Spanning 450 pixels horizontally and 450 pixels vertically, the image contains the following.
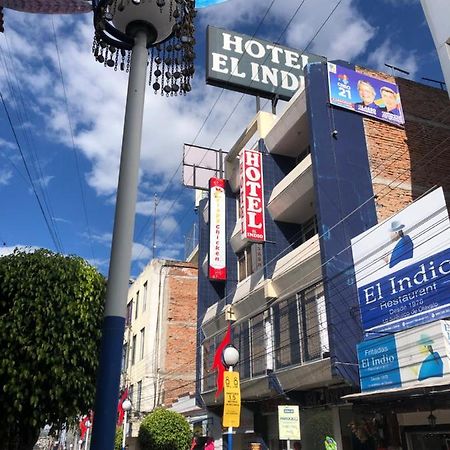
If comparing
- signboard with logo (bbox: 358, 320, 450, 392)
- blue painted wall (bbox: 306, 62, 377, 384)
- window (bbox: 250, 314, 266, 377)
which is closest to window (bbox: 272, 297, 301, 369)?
window (bbox: 250, 314, 266, 377)

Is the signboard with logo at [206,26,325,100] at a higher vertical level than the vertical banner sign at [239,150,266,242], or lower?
higher

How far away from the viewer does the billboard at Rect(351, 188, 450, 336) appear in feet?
41.5

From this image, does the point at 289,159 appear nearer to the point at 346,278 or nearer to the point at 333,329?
the point at 346,278

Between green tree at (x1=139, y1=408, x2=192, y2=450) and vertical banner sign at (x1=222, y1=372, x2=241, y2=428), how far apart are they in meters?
13.7

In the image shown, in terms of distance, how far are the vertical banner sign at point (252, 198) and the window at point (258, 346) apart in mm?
3357

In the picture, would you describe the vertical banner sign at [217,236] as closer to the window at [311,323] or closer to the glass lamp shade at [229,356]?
the window at [311,323]

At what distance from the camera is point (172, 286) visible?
1508 inches

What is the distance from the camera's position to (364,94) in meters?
19.5

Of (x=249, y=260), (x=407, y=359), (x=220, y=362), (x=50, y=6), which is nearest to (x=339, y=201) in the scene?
(x=407, y=359)

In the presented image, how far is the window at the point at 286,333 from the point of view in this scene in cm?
1719

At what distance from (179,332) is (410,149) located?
2315 centimetres

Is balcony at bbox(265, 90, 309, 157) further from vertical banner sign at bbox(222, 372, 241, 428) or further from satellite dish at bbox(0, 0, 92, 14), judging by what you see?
satellite dish at bbox(0, 0, 92, 14)

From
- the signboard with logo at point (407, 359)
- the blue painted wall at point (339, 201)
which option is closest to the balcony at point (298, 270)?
the blue painted wall at point (339, 201)

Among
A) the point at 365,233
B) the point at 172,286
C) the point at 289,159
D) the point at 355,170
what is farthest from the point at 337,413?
the point at 172,286
